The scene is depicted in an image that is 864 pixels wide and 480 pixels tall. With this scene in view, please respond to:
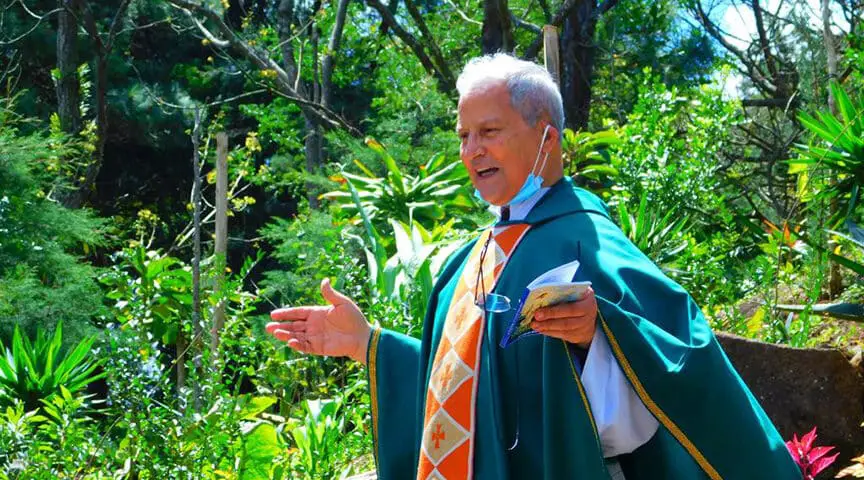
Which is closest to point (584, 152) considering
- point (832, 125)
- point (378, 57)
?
point (832, 125)

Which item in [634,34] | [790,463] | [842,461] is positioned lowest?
[842,461]

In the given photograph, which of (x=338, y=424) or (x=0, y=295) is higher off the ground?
(x=0, y=295)

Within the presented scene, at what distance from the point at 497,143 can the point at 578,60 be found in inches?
415

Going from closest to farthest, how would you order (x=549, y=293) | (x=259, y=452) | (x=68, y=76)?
1. (x=549, y=293)
2. (x=259, y=452)
3. (x=68, y=76)

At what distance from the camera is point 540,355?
2.46 meters

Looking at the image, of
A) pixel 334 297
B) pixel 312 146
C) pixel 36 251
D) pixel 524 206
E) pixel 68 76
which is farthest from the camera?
pixel 312 146

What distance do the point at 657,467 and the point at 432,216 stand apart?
5.97m

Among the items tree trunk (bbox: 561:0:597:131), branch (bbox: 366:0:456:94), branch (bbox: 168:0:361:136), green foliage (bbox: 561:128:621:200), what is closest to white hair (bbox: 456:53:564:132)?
green foliage (bbox: 561:128:621:200)

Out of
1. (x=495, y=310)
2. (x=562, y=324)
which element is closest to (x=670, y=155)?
(x=495, y=310)

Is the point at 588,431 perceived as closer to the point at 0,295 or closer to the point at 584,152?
the point at 0,295

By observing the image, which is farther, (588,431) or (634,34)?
(634,34)

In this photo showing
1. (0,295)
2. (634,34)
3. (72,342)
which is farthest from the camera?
(634,34)

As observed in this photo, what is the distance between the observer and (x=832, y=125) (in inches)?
250

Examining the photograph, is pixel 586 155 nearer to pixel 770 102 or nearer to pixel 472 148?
pixel 770 102
